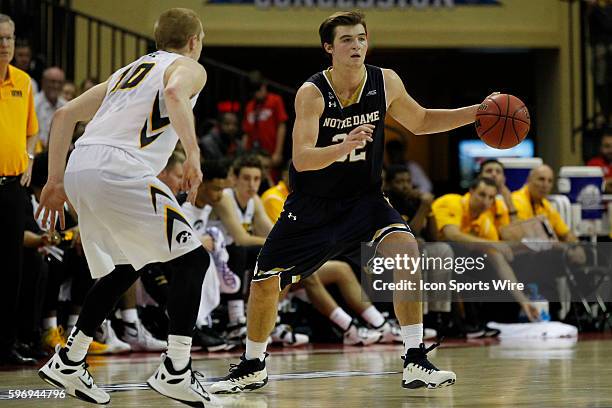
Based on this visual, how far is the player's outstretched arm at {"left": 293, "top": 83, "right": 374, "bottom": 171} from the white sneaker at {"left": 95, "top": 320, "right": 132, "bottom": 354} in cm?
330

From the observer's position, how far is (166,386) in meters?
5.17

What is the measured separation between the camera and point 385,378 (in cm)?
675

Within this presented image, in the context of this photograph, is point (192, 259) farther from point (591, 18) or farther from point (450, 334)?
point (591, 18)

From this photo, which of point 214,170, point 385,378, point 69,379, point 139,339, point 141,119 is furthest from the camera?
point 214,170

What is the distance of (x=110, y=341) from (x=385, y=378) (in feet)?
9.41

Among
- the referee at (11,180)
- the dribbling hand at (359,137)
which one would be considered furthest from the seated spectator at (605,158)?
the dribbling hand at (359,137)

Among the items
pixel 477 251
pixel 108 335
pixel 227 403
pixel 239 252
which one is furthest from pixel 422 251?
pixel 227 403

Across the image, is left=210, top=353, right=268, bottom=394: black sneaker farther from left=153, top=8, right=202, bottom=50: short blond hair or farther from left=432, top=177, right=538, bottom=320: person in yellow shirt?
left=432, top=177, right=538, bottom=320: person in yellow shirt

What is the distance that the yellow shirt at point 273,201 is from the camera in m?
10.5

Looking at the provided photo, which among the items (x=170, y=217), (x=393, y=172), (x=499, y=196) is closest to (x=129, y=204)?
(x=170, y=217)

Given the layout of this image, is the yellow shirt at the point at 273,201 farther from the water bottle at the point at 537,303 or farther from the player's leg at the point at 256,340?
the player's leg at the point at 256,340

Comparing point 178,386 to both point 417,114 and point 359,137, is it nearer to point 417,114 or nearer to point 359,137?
point 359,137

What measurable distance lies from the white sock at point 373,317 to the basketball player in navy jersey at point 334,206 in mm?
3634

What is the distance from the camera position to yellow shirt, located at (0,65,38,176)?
750 cm
